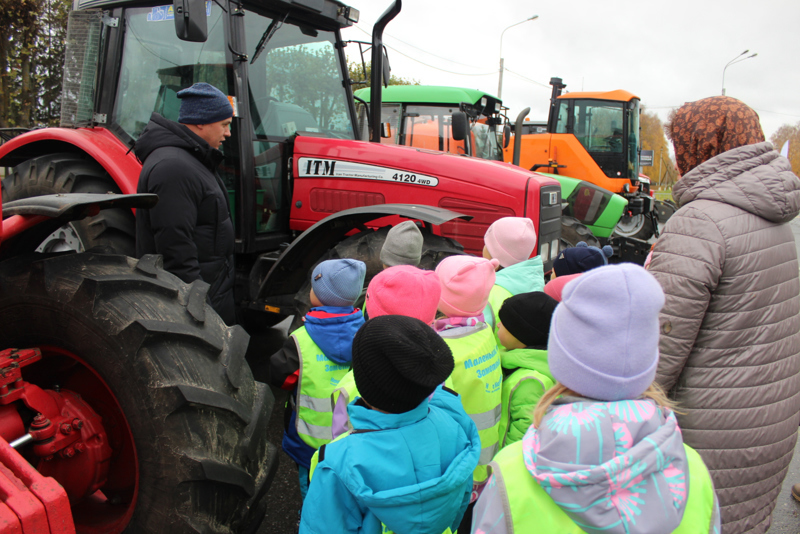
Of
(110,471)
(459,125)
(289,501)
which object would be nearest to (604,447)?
(110,471)

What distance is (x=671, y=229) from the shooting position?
173cm

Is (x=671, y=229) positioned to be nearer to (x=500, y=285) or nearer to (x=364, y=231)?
(x=500, y=285)

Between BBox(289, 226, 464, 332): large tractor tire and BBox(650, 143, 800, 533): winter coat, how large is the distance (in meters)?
1.60

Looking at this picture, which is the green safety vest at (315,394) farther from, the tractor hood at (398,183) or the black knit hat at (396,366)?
the tractor hood at (398,183)

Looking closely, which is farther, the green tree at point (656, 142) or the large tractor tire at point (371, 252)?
the green tree at point (656, 142)

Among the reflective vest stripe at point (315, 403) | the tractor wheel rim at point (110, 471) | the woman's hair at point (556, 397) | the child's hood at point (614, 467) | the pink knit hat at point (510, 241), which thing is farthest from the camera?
the pink knit hat at point (510, 241)

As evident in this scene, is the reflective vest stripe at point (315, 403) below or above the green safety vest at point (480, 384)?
below

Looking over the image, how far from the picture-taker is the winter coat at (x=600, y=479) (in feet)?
3.23

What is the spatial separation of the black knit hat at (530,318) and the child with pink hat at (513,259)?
1.56 feet

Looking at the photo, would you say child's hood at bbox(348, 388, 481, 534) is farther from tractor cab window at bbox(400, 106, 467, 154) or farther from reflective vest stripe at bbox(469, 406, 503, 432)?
tractor cab window at bbox(400, 106, 467, 154)

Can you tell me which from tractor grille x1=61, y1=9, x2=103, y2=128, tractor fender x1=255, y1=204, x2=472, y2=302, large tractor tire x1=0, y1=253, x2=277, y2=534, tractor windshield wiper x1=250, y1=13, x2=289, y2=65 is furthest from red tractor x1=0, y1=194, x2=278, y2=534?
tractor grille x1=61, y1=9, x2=103, y2=128

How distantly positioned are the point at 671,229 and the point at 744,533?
1009 mm

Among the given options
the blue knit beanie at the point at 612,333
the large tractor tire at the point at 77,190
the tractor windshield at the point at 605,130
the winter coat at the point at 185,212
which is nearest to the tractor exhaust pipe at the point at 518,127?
the winter coat at the point at 185,212

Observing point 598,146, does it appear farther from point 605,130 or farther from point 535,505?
point 535,505
